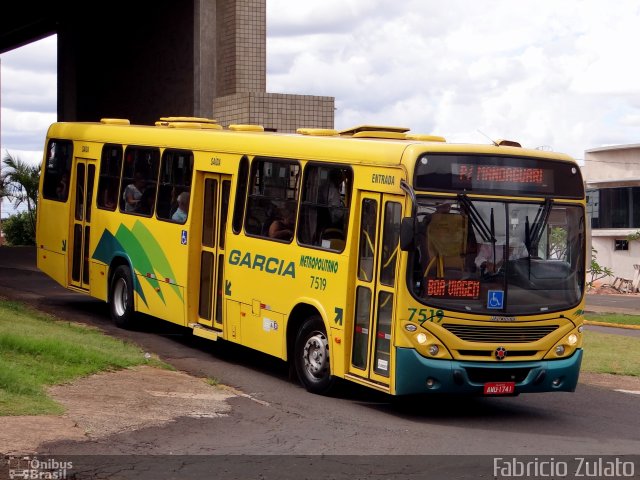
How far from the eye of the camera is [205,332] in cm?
1616

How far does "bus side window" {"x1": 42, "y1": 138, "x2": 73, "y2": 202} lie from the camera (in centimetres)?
2075

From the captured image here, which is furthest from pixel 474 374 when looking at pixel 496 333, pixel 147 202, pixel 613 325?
pixel 613 325

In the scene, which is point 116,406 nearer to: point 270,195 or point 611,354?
point 270,195

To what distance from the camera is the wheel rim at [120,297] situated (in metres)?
18.8

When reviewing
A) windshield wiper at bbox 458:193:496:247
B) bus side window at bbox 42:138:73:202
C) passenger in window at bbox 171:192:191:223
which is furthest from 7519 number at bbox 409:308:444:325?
bus side window at bbox 42:138:73:202

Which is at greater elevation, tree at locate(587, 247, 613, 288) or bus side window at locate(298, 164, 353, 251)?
bus side window at locate(298, 164, 353, 251)

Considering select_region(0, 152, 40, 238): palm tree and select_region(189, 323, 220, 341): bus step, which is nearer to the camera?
select_region(189, 323, 220, 341): bus step

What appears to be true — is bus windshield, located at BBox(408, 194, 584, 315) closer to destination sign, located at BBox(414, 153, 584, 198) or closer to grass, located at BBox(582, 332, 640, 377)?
destination sign, located at BBox(414, 153, 584, 198)

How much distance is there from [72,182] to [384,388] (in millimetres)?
9892

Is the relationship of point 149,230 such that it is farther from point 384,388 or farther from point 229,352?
point 384,388

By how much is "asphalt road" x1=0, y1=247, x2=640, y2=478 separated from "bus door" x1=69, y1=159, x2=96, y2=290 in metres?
3.96

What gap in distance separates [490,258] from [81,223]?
32.3 ft

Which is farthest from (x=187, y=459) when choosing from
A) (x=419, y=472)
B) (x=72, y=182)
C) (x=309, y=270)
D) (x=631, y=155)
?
(x=631, y=155)

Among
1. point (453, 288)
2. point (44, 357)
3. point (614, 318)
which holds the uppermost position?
point (453, 288)
